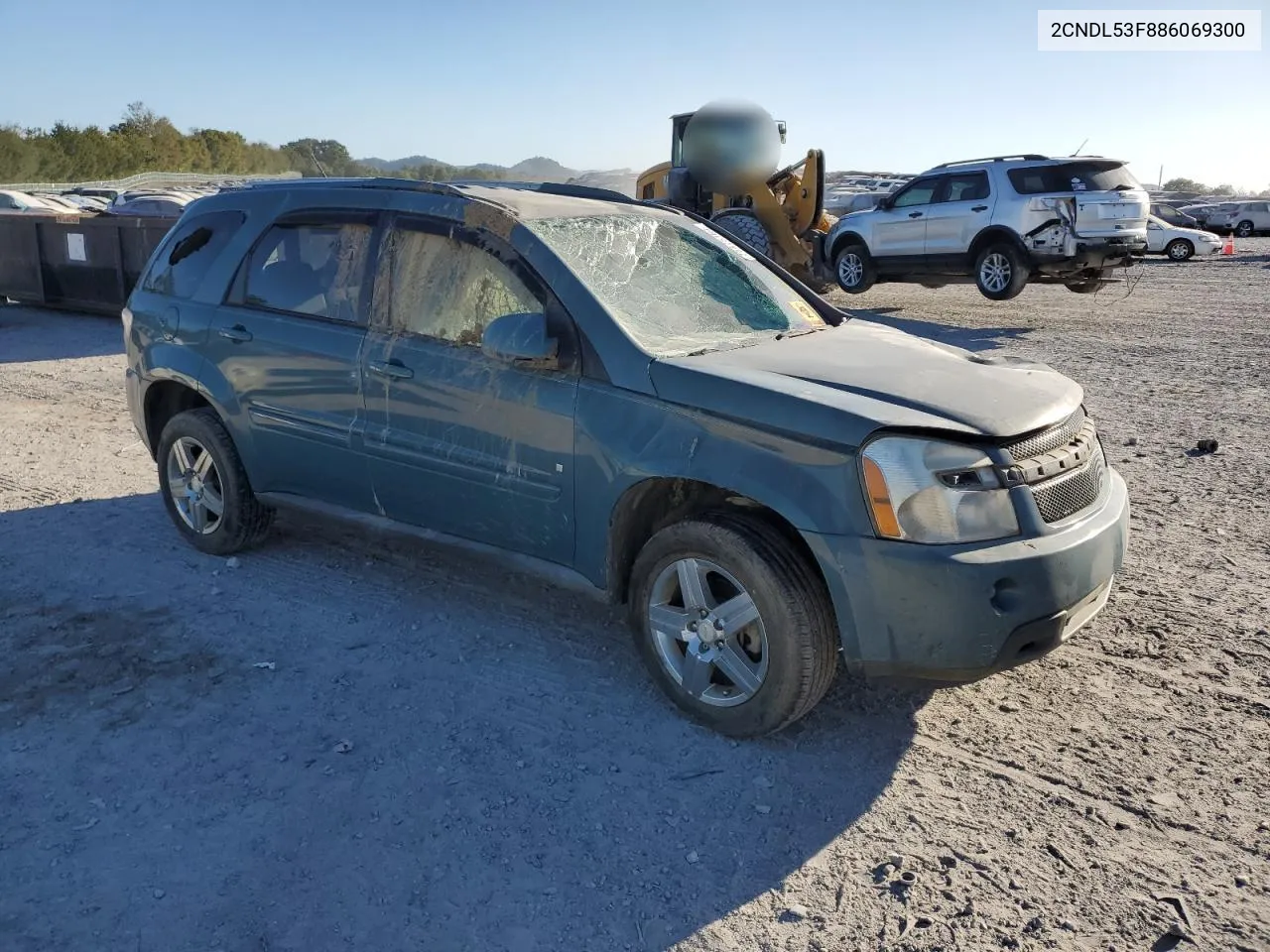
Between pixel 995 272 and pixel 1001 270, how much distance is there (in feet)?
0.32

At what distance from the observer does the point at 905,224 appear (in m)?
15.8

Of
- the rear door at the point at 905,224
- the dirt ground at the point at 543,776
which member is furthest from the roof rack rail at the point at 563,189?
the rear door at the point at 905,224

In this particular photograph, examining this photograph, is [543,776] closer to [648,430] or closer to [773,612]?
[773,612]

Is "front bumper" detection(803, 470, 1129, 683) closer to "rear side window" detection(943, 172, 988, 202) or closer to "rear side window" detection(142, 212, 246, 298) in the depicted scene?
"rear side window" detection(142, 212, 246, 298)

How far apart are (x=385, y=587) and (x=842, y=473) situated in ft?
8.48

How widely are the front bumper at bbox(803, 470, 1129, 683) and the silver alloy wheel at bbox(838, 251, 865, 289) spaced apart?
13.7 metres

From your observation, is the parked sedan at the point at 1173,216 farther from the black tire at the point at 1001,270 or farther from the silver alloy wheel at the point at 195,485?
the silver alloy wheel at the point at 195,485

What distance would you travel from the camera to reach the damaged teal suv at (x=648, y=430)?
3336mm

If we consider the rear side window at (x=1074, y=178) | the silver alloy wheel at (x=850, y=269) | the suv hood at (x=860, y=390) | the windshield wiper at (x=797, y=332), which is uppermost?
the rear side window at (x=1074, y=178)

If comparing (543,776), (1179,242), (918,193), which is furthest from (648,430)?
(1179,242)

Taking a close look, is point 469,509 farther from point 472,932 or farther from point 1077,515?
point 1077,515

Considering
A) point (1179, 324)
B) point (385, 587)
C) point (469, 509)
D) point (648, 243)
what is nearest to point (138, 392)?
point (385, 587)

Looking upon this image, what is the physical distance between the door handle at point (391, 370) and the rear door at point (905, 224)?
12.6 meters

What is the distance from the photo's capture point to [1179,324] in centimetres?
1398
